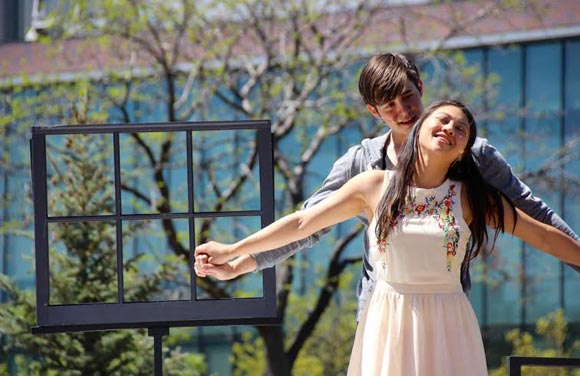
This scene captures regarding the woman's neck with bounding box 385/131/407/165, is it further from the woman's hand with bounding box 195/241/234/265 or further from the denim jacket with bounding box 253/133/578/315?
the woman's hand with bounding box 195/241/234/265

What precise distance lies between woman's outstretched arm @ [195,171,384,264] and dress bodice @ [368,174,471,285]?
10 cm

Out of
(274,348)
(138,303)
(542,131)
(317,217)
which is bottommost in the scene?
(274,348)

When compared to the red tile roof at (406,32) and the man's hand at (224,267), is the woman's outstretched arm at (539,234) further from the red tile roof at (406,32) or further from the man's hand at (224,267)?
the red tile roof at (406,32)

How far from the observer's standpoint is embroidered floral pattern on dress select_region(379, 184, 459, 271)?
1976 mm

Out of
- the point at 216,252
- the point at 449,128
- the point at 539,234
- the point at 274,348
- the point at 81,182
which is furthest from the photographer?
the point at 274,348

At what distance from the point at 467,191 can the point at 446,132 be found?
15 centimetres

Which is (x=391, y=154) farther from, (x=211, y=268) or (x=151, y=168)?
(x=151, y=168)

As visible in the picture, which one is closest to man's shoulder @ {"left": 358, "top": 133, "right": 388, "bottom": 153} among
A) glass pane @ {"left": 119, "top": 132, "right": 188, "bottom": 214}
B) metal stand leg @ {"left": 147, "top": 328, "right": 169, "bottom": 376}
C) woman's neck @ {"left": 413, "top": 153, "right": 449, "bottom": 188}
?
woman's neck @ {"left": 413, "top": 153, "right": 449, "bottom": 188}

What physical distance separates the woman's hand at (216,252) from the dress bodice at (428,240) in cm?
35

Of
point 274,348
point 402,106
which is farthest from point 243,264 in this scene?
point 274,348

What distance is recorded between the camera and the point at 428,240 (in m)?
1.97

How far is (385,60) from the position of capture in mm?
2219

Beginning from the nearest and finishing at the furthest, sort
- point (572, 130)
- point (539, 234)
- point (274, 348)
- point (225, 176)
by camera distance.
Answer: point (539, 234) → point (274, 348) → point (225, 176) → point (572, 130)

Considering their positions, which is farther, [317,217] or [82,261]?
[82,261]
